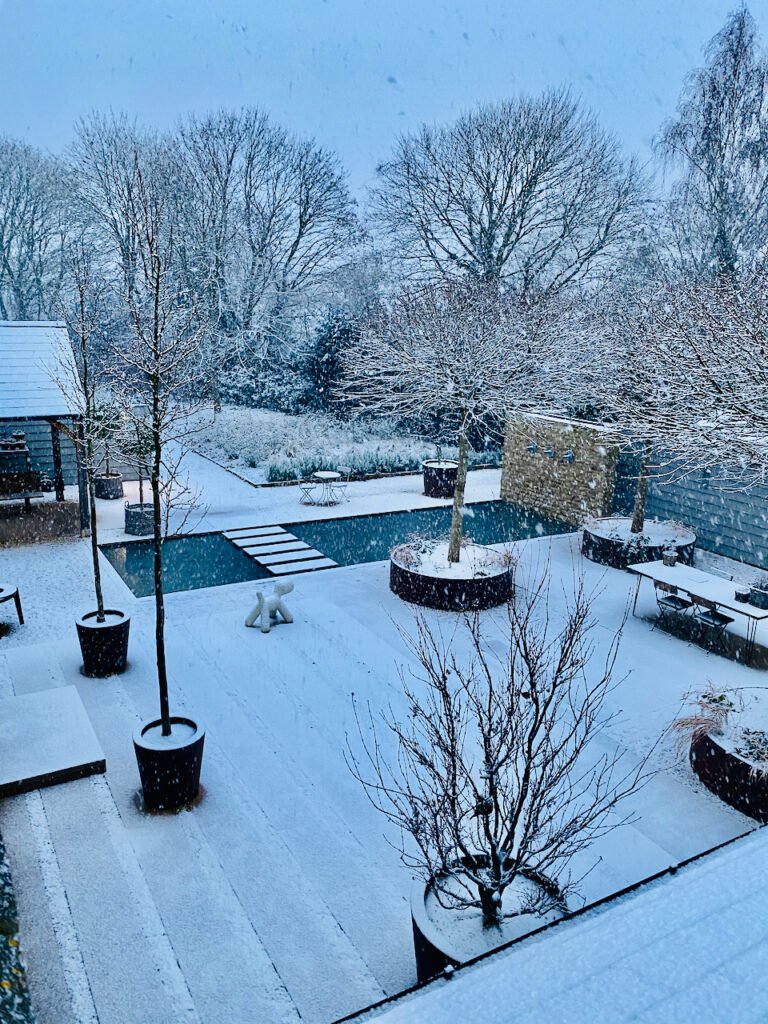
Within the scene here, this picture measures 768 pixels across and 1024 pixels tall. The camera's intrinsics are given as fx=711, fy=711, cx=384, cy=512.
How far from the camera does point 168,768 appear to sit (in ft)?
16.4

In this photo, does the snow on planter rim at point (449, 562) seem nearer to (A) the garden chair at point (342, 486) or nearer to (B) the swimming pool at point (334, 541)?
(B) the swimming pool at point (334, 541)

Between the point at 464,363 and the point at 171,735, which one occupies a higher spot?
the point at 464,363

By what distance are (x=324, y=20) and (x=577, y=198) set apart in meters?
216

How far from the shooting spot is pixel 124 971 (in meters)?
3.78

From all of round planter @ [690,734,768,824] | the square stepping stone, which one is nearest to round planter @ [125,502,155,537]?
the square stepping stone

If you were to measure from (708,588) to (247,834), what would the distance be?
19.8 ft

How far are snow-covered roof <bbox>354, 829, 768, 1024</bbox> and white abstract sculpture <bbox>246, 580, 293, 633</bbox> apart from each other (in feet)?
19.6

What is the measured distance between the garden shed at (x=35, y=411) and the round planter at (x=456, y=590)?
209 inches

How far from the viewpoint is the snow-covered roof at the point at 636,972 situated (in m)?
1.99

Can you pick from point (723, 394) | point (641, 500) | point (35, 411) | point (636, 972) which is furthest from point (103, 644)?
point (641, 500)

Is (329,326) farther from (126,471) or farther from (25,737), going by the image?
(25,737)

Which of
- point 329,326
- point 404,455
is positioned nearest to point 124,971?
point 404,455

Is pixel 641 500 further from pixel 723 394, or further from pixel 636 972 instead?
pixel 636 972

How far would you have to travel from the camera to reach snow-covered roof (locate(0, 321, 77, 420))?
1080cm
